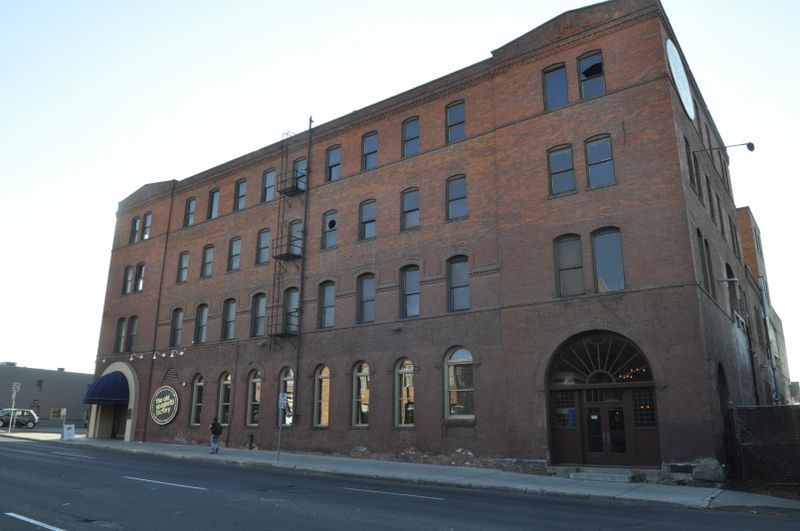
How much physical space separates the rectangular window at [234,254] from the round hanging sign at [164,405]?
7412 millimetres

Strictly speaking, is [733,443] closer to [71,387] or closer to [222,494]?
[222,494]

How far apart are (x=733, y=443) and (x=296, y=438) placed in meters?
16.8

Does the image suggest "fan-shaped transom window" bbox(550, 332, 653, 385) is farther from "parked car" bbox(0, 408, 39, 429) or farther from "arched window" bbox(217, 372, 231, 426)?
"parked car" bbox(0, 408, 39, 429)

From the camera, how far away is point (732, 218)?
29.5 m

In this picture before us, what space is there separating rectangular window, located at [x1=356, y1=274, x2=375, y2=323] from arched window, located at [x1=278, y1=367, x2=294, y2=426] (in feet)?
14.8

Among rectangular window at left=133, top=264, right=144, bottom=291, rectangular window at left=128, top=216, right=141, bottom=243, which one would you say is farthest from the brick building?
rectangular window at left=128, top=216, right=141, bottom=243

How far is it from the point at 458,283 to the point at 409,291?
2370 millimetres

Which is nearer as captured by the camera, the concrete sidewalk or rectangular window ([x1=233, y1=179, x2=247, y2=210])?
the concrete sidewalk

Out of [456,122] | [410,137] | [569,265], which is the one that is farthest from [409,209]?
[569,265]

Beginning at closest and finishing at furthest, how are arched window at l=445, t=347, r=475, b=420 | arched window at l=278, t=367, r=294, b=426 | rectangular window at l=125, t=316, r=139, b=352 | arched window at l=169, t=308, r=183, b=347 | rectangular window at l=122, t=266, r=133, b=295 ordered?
1. arched window at l=445, t=347, r=475, b=420
2. arched window at l=278, t=367, r=294, b=426
3. arched window at l=169, t=308, r=183, b=347
4. rectangular window at l=125, t=316, r=139, b=352
5. rectangular window at l=122, t=266, r=133, b=295

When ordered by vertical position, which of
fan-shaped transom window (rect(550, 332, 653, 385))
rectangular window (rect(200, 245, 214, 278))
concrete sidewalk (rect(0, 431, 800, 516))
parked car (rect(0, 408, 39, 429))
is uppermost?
rectangular window (rect(200, 245, 214, 278))

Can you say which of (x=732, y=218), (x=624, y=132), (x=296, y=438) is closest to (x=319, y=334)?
(x=296, y=438)

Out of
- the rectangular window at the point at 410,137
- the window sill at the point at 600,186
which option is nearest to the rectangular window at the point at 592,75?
the window sill at the point at 600,186

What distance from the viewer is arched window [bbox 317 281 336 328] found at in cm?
2695
